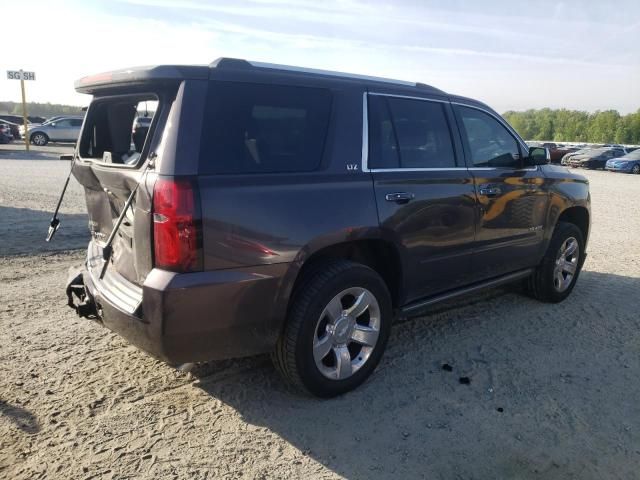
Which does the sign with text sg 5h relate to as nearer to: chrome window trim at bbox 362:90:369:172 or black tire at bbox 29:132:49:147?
black tire at bbox 29:132:49:147

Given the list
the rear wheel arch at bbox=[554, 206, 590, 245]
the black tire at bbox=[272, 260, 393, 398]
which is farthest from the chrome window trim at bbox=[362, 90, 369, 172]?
the rear wheel arch at bbox=[554, 206, 590, 245]

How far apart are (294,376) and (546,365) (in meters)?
1.96

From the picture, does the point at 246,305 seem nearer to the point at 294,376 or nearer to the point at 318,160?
the point at 294,376

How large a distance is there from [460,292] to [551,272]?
1.47 metres

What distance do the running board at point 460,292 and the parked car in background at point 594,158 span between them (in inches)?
1142

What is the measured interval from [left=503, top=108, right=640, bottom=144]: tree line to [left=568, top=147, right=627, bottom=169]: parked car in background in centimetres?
2556

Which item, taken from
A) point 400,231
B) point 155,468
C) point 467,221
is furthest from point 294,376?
point 467,221

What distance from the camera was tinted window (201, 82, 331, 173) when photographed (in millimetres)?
2824

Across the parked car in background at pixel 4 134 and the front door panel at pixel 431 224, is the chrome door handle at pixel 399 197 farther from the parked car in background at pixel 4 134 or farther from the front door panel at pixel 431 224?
the parked car in background at pixel 4 134

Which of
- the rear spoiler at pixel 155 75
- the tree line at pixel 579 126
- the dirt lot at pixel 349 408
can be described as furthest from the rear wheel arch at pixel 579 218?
the tree line at pixel 579 126

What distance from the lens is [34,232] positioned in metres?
7.33

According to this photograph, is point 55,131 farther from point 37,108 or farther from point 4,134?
point 37,108

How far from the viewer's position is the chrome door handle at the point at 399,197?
3.52m

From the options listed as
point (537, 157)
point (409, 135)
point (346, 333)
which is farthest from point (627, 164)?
point (346, 333)
